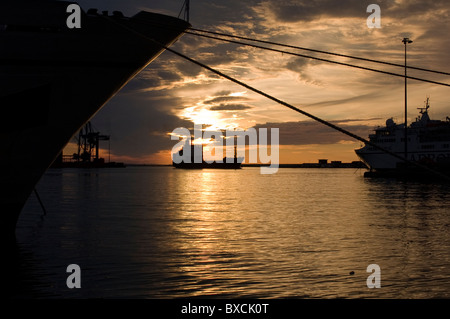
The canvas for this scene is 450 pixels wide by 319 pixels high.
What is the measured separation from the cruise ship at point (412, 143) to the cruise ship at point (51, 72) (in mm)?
87458

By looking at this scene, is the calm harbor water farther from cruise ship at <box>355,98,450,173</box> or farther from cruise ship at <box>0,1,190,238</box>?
cruise ship at <box>355,98,450,173</box>

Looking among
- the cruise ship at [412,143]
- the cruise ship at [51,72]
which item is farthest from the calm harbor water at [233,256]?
the cruise ship at [412,143]

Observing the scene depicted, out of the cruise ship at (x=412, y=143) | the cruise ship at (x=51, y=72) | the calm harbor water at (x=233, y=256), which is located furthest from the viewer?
the cruise ship at (x=412, y=143)

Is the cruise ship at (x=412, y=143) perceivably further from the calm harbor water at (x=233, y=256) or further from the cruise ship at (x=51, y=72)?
the cruise ship at (x=51, y=72)

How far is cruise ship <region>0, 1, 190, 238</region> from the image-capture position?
481 inches

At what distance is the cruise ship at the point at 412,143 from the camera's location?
100m

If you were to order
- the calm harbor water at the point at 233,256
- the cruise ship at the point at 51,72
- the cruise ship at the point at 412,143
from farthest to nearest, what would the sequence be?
the cruise ship at the point at 412,143 < the cruise ship at the point at 51,72 < the calm harbor water at the point at 233,256

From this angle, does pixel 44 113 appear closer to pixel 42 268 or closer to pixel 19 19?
pixel 19 19

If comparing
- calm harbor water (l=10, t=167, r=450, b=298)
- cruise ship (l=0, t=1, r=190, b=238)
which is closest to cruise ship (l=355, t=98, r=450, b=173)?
calm harbor water (l=10, t=167, r=450, b=298)

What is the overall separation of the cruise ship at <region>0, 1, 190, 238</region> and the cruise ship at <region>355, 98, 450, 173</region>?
8746 centimetres

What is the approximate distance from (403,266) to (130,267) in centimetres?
799

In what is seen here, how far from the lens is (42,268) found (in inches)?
518

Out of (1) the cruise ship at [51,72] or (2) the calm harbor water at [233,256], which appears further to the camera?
(1) the cruise ship at [51,72]
